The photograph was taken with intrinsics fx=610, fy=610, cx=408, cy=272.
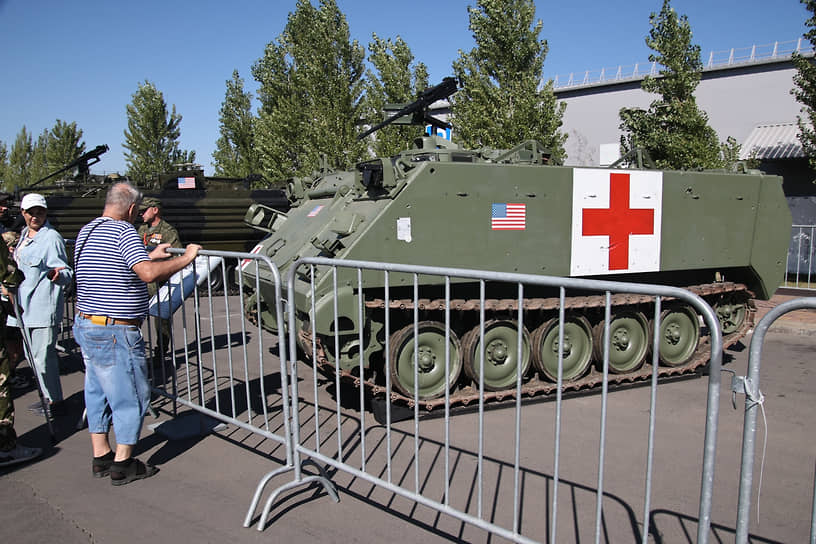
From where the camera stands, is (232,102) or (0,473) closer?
(0,473)

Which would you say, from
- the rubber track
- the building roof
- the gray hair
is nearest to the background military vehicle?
the rubber track

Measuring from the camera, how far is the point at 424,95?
801 cm

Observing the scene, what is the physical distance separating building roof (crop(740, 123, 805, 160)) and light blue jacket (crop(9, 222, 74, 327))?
1948 cm

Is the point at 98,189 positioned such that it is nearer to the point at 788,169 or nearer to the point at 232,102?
the point at 232,102

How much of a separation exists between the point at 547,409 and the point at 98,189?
12614mm

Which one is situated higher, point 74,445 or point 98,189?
point 98,189

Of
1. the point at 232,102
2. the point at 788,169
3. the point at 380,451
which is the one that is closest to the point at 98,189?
the point at 380,451

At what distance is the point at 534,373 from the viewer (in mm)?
6496

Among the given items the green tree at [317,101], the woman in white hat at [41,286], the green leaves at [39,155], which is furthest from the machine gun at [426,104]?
the green leaves at [39,155]

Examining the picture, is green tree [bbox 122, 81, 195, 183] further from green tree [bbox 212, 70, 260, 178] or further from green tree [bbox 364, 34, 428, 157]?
green tree [bbox 364, 34, 428, 157]

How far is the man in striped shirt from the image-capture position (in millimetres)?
3875

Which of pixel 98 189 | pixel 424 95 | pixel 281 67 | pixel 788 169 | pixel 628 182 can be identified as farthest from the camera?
pixel 281 67

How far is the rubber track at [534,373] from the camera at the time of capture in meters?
5.52

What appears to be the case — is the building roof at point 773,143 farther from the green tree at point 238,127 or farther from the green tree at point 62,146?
the green tree at point 62,146
